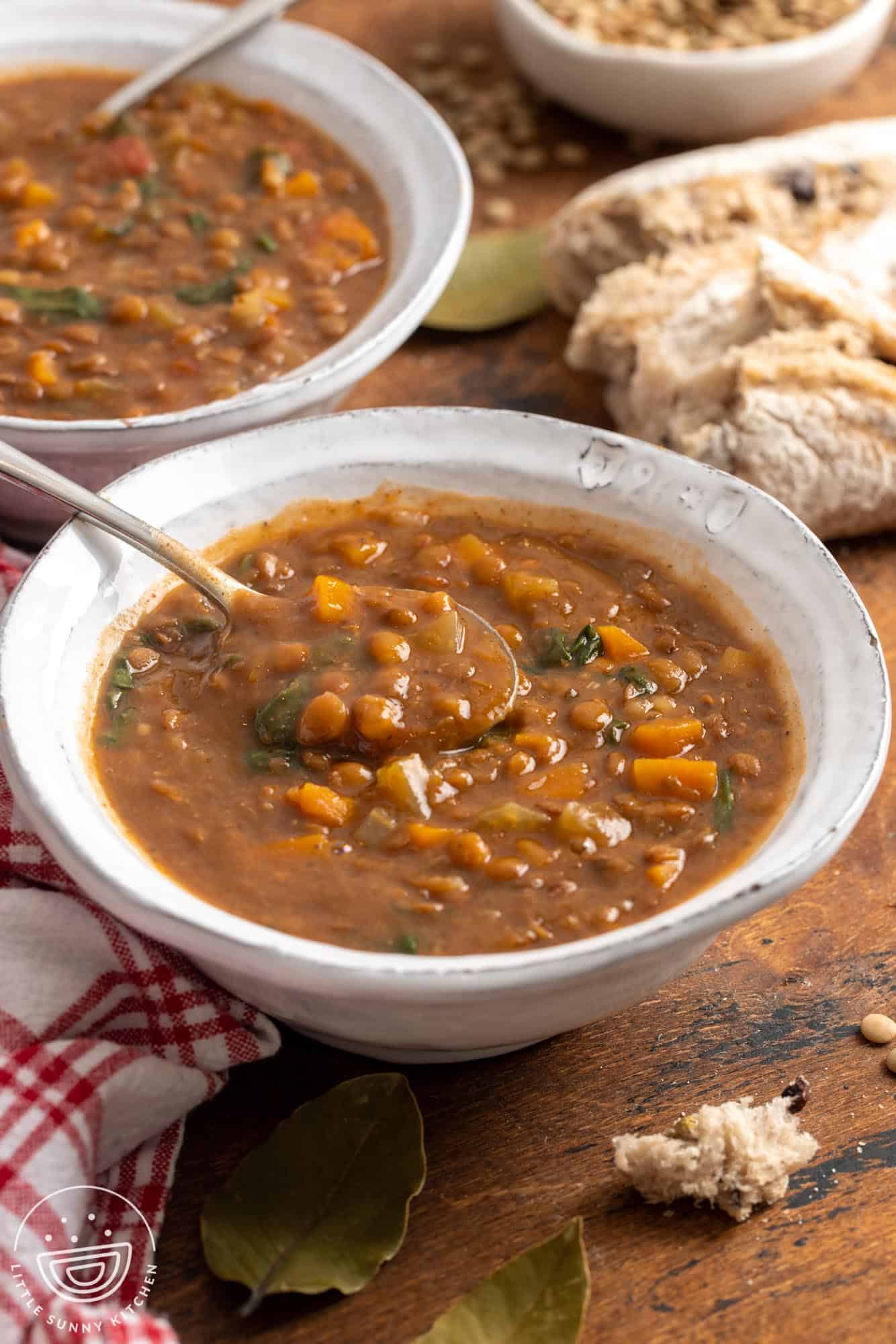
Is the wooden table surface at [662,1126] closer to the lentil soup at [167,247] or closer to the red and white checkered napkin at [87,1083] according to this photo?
the red and white checkered napkin at [87,1083]

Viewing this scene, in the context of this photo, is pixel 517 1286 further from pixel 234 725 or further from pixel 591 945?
pixel 234 725

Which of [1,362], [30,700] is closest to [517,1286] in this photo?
[30,700]

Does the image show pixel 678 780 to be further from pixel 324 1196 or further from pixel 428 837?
pixel 324 1196

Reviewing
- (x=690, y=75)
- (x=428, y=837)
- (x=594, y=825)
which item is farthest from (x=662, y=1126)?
(x=690, y=75)

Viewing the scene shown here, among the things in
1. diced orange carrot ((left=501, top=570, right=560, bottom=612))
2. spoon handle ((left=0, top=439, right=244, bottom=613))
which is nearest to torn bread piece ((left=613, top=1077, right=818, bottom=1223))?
diced orange carrot ((left=501, top=570, right=560, bottom=612))

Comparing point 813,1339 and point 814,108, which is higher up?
point 814,108

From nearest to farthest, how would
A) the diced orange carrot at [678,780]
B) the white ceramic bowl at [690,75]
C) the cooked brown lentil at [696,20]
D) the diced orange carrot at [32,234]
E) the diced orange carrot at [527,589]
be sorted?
the diced orange carrot at [678,780] → the diced orange carrot at [527,589] → the diced orange carrot at [32,234] → the white ceramic bowl at [690,75] → the cooked brown lentil at [696,20]

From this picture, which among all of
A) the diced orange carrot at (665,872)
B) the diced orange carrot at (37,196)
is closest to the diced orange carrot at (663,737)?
the diced orange carrot at (665,872)
